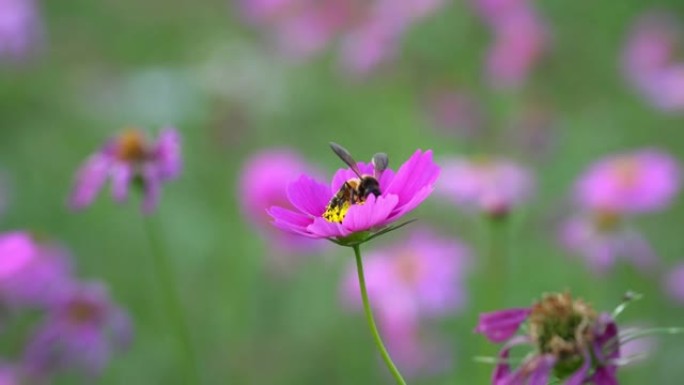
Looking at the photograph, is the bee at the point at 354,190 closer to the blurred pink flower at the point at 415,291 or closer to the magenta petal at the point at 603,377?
the magenta petal at the point at 603,377

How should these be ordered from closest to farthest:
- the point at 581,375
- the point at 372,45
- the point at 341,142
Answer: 1. the point at 581,375
2. the point at 372,45
3. the point at 341,142

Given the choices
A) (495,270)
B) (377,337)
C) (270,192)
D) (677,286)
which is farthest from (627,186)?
(377,337)

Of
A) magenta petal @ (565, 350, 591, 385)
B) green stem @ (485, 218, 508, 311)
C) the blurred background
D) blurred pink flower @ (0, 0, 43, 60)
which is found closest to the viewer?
magenta petal @ (565, 350, 591, 385)

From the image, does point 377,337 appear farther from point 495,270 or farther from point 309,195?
point 495,270

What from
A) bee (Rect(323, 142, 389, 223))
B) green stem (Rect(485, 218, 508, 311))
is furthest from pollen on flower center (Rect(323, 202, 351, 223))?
green stem (Rect(485, 218, 508, 311))

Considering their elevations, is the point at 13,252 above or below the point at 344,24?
below

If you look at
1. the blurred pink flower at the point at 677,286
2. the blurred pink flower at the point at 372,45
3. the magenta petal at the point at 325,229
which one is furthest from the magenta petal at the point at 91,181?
the blurred pink flower at the point at 372,45

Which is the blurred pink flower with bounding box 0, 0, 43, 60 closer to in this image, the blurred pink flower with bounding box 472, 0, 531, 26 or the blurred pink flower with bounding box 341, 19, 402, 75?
the blurred pink flower with bounding box 341, 19, 402, 75

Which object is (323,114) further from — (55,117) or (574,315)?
(574,315)
